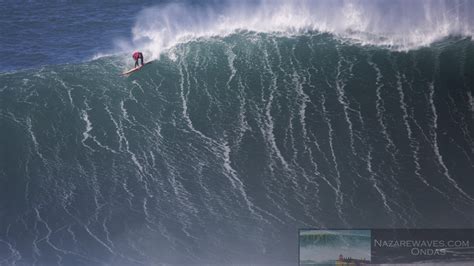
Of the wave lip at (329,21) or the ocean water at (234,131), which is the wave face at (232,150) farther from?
the wave lip at (329,21)

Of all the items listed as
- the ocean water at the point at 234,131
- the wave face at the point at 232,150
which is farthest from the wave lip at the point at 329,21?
the wave face at the point at 232,150

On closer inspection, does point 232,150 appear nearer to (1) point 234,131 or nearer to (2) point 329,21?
(1) point 234,131

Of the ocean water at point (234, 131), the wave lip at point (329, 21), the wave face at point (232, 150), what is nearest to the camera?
the wave face at point (232, 150)

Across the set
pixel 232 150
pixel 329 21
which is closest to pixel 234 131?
pixel 232 150

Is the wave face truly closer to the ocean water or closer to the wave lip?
the ocean water

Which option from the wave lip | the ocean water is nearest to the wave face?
the ocean water

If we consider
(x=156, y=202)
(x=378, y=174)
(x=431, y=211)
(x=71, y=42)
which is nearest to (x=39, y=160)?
(x=156, y=202)
